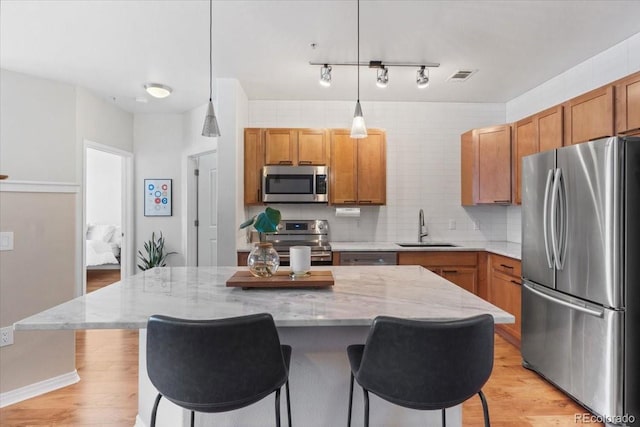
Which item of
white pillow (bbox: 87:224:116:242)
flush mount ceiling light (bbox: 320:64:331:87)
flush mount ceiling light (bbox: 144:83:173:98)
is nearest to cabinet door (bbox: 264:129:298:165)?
flush mount ceiling light (bbox: 320:64:331:87)

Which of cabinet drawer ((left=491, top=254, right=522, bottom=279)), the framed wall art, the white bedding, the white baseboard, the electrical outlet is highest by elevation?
the framed wall art

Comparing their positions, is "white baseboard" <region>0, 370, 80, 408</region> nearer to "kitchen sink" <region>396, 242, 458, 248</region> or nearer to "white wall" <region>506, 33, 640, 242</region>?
"kitchen sink" <region>396, 242, 458, 248</region>

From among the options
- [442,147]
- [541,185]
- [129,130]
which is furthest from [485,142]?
[129,130]

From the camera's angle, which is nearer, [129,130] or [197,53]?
[197,53]

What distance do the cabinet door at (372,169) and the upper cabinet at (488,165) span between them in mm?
971

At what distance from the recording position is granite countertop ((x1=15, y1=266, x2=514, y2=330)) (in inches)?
47.5

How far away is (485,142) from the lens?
3678 millimetres

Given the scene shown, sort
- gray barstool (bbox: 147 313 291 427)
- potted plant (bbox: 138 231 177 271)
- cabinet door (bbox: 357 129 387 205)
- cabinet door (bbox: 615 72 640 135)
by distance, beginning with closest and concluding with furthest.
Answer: gray barstool (bbox: 147 313 291 427)
cabinet door (bbox: 615 72 640 135)
cabinet door (bbox: 357 129 387 205)
potted plant (bbox: 138 231 177 271)

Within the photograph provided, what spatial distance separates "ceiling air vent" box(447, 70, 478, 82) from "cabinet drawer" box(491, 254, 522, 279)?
174cm

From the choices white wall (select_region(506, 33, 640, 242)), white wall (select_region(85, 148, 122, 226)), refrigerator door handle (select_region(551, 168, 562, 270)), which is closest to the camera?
refrigerator door handle (select_region(551, 168, 562, 270))

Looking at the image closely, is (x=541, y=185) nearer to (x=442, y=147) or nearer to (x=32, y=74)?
(x=442, y=147)

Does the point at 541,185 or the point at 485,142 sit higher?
the point at 485,142

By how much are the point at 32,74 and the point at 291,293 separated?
333 cm

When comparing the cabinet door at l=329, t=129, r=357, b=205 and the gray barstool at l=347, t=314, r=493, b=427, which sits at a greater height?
the cabinet door at l=329, t=129, r=357, b=205
